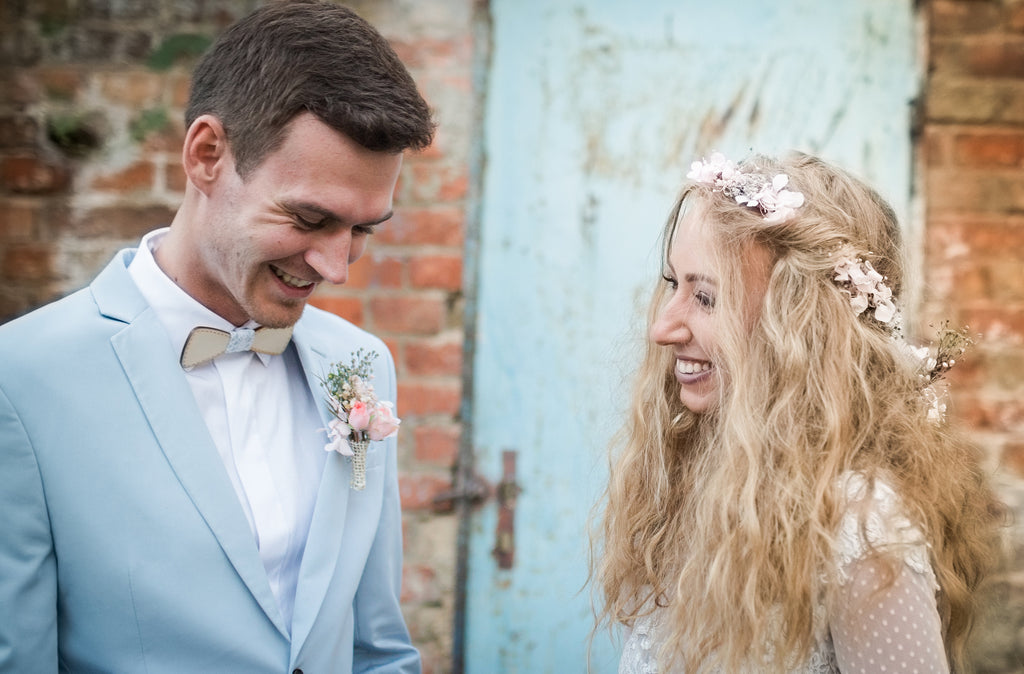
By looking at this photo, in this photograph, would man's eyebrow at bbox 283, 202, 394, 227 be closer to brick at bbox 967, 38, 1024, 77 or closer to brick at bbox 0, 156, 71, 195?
brick at bbox 0, 156, 71, 195

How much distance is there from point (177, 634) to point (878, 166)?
2550 millimetres

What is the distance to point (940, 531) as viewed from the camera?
1703 mm

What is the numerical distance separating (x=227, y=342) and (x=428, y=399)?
1.16m

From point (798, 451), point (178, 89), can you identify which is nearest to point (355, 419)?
point (798, 451)

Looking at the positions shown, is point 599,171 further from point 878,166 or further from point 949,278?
point 949,278

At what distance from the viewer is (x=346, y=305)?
2990 millimetres

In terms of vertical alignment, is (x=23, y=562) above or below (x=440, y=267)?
below

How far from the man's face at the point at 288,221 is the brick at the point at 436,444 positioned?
1.17 meters

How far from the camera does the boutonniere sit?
6.31 ft

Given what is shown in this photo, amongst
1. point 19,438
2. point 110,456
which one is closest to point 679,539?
point 110,456

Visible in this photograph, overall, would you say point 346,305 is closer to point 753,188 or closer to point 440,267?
point 440,267

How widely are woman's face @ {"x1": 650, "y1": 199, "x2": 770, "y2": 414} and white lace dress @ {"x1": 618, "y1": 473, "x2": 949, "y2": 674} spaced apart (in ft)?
1.30

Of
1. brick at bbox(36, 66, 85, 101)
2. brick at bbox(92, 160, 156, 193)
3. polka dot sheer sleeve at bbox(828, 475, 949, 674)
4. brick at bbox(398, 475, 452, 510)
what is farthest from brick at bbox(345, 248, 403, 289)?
polka dot sheer sleeve at bbox(828, 475, 949, 674)

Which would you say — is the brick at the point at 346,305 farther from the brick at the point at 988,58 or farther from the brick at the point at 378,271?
the brick at the point at 988,58
